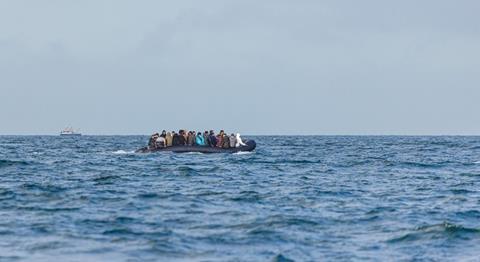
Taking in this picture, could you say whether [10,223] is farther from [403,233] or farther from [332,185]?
[332,185]

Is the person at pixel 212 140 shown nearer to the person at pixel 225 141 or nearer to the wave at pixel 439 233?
the person at pixel 225 141

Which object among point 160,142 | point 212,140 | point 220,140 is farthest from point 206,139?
point 160,142

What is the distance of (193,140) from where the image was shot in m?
56.0

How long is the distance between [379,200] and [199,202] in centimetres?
525

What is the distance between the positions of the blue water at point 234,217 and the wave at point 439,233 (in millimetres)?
30

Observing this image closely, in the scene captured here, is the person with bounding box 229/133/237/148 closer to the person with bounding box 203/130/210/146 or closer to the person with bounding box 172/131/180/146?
the person with bounding box 203/130/210/146

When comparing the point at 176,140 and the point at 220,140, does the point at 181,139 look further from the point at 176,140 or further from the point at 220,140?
the point at 220,140

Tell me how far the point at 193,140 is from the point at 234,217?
115 ft

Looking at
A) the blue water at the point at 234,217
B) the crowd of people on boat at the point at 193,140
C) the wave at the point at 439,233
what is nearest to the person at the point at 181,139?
the crowd of people on boat at the point at 193,140

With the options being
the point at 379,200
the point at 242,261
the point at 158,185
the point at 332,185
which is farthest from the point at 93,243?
the point at 332,185

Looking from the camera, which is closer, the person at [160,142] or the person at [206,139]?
the person at [160,142]

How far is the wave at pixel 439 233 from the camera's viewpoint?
59.4ft

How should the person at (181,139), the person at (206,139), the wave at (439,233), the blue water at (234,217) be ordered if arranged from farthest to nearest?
the person at (206,139) → the person at (181,139) → the wave at (439,233) → the blue water at (234,217)

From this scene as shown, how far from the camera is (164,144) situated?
55.9 meters
